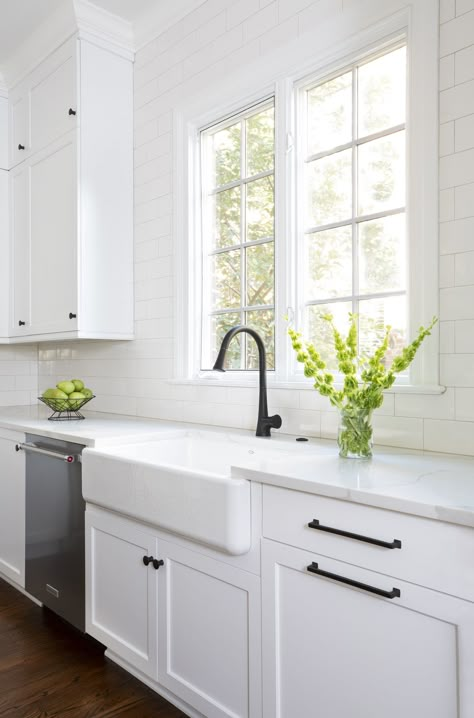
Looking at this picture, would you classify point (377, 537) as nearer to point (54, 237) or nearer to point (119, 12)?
point (54, 237)

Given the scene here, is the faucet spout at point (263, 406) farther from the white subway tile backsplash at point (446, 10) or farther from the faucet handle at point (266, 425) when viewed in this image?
the white subway tile backsplash at point (446, 10)

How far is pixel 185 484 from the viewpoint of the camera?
1.65 metres

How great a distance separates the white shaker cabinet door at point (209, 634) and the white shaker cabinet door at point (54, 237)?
157 cm

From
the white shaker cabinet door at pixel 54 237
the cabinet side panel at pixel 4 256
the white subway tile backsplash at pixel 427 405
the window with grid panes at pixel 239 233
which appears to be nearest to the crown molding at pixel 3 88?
the cabinet side panel at pixel 4 256

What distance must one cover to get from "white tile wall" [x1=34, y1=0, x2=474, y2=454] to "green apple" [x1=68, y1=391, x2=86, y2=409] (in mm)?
301

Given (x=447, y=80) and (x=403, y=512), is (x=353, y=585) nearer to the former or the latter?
(x=403, y=512)

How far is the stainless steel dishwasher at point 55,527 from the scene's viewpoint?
230 cm

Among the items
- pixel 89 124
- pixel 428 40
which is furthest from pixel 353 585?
pixel 89 124

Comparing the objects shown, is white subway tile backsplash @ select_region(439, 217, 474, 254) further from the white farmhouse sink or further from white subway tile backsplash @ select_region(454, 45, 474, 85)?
the white farmhouse sink

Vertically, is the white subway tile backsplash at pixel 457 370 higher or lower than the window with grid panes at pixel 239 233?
lower

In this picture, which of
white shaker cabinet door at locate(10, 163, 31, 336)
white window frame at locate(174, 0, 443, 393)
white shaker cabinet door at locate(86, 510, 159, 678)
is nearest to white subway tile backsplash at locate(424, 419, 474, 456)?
white window frame at locate(174, 0, 443, 393)

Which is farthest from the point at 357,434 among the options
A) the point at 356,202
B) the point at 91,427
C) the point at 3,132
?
the point at 3,132

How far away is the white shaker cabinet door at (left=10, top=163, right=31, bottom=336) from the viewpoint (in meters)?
3.32

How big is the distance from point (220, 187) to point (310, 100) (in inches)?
23.3
